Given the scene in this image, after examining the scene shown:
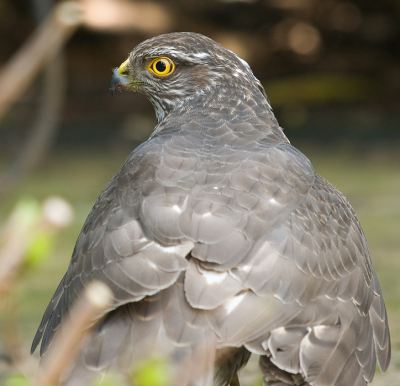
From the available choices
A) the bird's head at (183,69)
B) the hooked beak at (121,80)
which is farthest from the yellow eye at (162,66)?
the hooked beak at (121,80)

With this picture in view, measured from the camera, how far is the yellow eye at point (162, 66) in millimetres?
4121

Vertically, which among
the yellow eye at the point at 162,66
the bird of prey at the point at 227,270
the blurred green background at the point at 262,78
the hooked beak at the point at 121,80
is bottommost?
the blurred green background at the point at 262,78

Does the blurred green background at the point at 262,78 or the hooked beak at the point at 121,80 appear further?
the blurred green background at the point at 262,78

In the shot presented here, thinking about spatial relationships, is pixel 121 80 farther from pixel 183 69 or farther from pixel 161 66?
pixel 183 69

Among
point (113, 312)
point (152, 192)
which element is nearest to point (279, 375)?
point (113, 312)

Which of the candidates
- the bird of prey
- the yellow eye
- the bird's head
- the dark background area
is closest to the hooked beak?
the bird's head

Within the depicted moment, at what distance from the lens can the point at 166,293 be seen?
108 inches

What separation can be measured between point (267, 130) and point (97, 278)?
150 centimetres

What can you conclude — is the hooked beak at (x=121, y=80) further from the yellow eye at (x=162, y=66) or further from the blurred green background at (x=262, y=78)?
the blurred green background at (x=262, y=78)

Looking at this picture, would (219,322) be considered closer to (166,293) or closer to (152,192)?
(166,293)

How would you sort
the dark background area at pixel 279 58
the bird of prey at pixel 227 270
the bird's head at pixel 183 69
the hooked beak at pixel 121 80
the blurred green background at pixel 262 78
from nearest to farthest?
the bird of prey at pixel 227 270 → the bird's head at pixel 183 69 → the hooked beak at pixel 121 80 → the blurred green background at pixel 262 78 → the dark background area at pixel 279 58

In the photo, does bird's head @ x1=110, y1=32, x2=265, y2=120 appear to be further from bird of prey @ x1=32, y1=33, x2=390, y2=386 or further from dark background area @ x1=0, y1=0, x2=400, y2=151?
dark background area @ x1=0, y1=0, x2=400, y2=151

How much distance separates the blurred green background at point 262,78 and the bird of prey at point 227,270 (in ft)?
18.3

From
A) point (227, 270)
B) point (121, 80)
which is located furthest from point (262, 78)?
point (227, 270)
